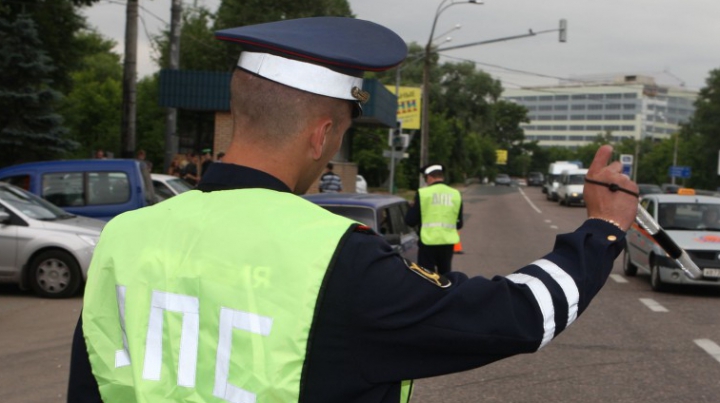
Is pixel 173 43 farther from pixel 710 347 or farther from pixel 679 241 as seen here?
pixel 710 347

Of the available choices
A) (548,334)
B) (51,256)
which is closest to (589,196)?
(548,334)

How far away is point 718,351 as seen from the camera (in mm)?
8953

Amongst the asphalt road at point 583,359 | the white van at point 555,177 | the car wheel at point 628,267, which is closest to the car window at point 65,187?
the asphalt road at point 583,359

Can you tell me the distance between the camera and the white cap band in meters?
1.91

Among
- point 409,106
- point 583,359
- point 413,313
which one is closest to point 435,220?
point 583,359

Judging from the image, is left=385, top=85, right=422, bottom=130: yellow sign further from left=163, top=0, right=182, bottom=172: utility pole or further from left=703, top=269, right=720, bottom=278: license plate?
left=703, top=269, right=720, bottom=278: license plate

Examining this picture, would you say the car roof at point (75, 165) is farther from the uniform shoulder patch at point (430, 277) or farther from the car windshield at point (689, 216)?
the uniform shoulder patch at point (430, 277)

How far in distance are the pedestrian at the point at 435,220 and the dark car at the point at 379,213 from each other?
0.96 ft

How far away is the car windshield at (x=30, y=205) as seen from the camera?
12.2 metres

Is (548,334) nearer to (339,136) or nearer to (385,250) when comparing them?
(385,250)

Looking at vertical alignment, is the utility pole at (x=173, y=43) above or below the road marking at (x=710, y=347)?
above

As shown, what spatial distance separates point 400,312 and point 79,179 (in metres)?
13.3

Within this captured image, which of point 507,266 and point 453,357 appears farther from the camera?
point 507,266

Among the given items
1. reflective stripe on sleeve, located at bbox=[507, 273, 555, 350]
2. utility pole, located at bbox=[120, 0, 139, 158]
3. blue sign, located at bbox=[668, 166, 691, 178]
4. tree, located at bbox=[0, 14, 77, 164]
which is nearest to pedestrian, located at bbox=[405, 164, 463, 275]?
reflective stripe on sleeve, located at bbox=[507, 273, 555, 350]
